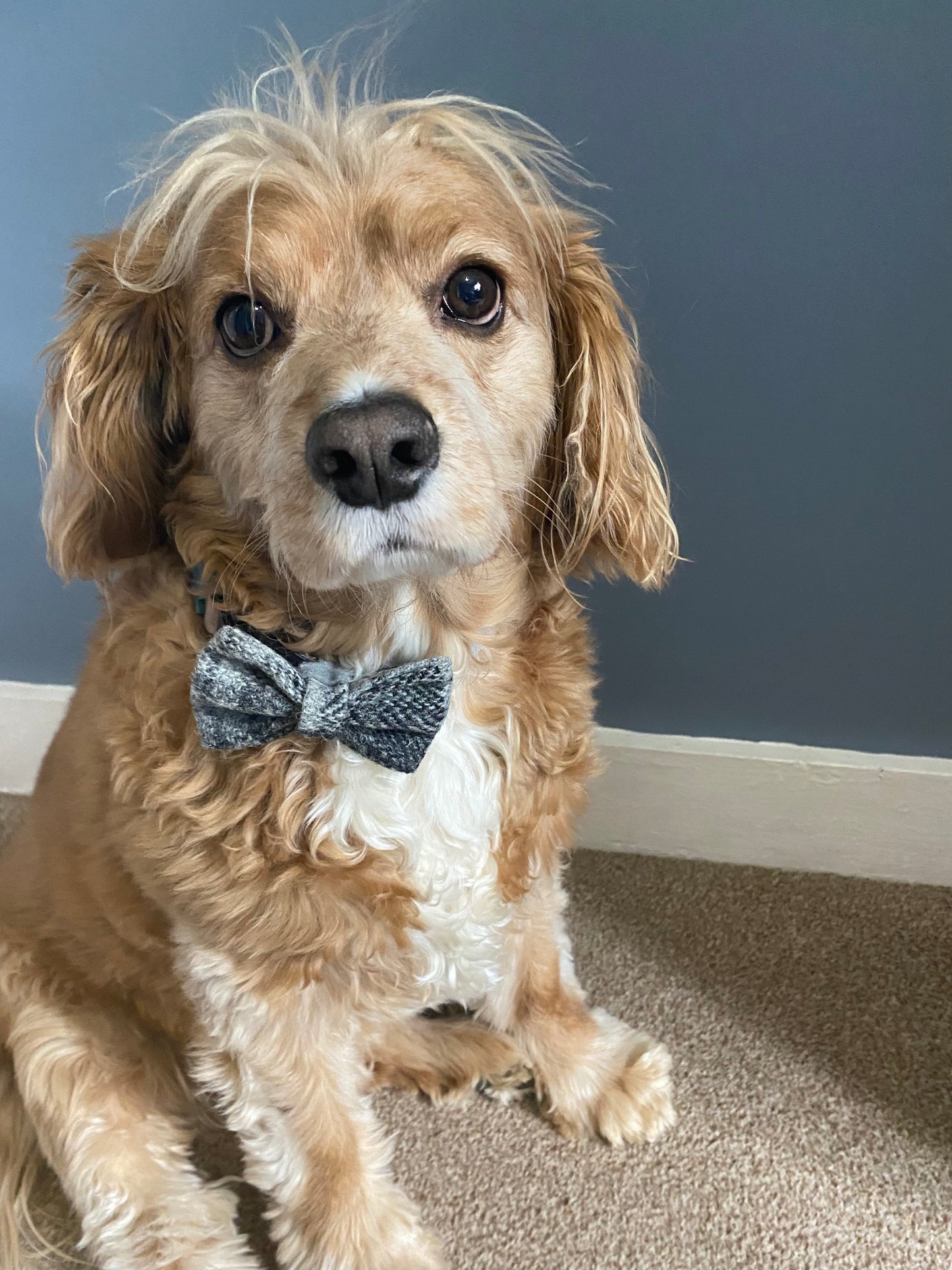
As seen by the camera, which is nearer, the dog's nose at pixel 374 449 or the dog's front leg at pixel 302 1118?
the dog's nose at pixel 374 449

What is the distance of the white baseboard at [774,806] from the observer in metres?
1.48

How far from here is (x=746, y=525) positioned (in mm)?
1382

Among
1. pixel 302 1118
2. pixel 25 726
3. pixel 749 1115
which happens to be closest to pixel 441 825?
pixel 302 1118

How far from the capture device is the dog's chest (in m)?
0.91

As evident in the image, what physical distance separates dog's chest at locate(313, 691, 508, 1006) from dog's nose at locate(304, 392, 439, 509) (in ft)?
0.95

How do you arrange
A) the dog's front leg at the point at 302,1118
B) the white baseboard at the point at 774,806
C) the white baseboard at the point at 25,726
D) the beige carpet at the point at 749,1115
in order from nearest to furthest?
the dog's front leg at the point at 302,1118 → the beige carpet at the point at 749,1115 → the white baseboard at the point at 774,806 → the white baseboard at the point at 25,726

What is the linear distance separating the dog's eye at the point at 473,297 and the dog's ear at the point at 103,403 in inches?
11.0

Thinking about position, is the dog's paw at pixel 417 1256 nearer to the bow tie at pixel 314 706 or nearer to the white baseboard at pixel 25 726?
the bow tie at pixel 314 706

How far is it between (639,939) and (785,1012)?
9.7 inches

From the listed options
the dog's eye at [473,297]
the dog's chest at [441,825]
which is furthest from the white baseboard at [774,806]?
the dog's eye at [473,297]

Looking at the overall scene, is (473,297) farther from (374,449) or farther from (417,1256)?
(417,1256)

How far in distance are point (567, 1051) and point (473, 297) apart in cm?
97

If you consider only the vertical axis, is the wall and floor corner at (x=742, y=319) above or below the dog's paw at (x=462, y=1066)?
above

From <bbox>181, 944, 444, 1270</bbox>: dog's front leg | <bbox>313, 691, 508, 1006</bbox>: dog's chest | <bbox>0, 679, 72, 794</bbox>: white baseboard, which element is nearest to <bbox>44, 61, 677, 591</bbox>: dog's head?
<bbox>313, 691, 508, 1006</bbox>: dog's chest
